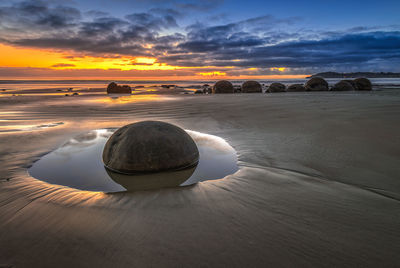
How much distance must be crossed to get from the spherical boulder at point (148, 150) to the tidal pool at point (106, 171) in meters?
0.08

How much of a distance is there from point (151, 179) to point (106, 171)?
1.97 ft

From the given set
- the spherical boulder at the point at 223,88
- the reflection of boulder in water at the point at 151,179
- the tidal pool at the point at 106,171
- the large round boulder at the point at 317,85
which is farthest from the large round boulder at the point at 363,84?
the reflection of boulder in water at the point at 151,179

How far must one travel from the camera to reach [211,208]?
1691 millimetres

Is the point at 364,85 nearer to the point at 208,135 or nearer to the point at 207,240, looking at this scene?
the point at 208,135

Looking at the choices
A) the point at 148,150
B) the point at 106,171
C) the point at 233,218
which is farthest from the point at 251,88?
the point at 233,218

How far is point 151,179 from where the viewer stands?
7.43 ft

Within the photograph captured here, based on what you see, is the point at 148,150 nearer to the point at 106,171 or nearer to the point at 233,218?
the point at 106,171

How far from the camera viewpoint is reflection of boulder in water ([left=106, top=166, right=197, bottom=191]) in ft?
6.93

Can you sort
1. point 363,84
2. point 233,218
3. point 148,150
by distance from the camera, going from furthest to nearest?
point 363,84, point 148,150, point 233,218

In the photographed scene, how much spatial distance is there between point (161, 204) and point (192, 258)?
634 millimetres

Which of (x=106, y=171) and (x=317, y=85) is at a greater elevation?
(x=317, y=85)

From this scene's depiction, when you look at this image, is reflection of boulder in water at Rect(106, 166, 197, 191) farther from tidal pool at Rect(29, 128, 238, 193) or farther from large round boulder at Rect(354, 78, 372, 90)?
large round boulder at Rect(354, 78, 372, 90)

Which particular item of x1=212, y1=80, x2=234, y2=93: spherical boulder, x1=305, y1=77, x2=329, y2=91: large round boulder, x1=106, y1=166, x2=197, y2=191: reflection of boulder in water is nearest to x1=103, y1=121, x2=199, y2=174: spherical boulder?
x1=106, y1=166, x2=197, y2=191: reflection of boulder in water

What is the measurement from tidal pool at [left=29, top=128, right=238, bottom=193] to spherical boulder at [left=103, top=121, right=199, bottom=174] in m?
0.08
